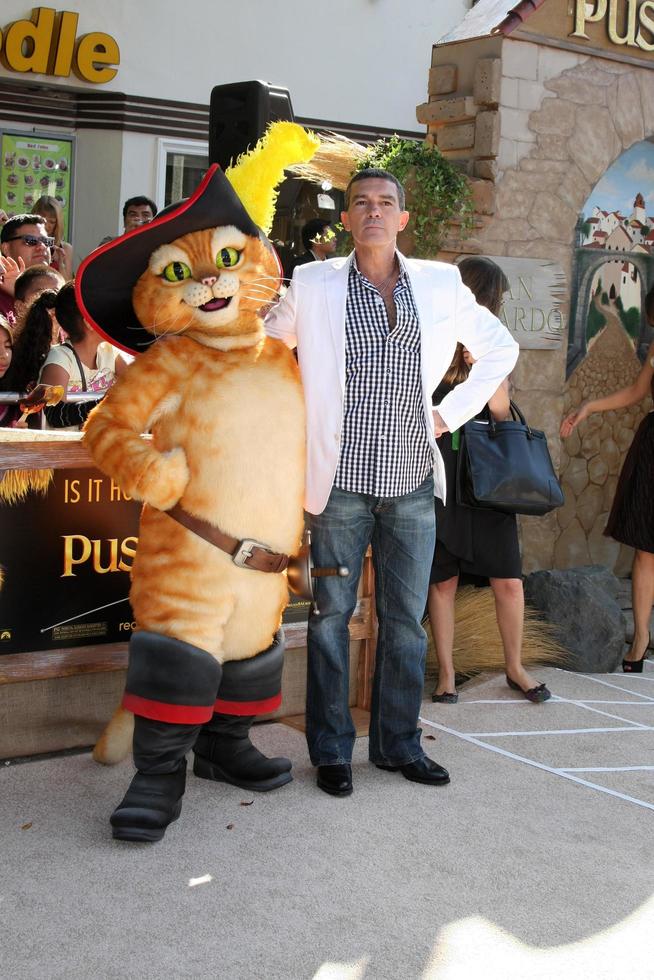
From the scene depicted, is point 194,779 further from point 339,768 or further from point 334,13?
point 334,13

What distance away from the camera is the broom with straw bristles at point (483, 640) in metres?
5.76

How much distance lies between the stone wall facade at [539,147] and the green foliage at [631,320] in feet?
1.97

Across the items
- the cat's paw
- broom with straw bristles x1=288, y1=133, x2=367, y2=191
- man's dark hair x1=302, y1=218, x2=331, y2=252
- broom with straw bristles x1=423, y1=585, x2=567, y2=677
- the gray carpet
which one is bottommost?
the gray carpet

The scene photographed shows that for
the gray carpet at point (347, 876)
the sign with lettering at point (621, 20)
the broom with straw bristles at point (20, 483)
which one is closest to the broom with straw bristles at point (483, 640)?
the gray carpet at point (347, 876)

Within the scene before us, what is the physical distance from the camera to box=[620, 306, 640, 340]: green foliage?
780 centimetres

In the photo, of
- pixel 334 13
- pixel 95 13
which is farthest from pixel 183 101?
pixel 334 13

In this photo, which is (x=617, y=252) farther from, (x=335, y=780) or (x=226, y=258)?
(x=335, y=780)

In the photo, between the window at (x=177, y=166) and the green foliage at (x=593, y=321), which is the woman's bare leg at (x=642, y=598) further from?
the window at (x=177, y=166)

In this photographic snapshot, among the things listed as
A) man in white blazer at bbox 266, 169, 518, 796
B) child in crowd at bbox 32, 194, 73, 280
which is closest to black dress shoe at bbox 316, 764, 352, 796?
man in white blazer at bbox 266, 169, 518, 796

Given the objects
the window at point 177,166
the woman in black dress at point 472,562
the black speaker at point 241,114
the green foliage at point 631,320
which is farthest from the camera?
the window at point 177,166

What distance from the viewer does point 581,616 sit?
6176 millimetres

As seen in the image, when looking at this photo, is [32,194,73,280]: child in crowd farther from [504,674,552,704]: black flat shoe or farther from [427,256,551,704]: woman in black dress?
[504,674,552,704]: black flat shoe

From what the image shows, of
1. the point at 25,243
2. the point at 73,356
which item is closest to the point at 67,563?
the point at 73,356

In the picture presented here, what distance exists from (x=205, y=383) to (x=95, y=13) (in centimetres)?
991
